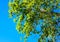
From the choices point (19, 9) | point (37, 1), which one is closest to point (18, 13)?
point (19, 9)

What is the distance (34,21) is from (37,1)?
4.28ft

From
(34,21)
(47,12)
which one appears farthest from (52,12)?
(34,21)

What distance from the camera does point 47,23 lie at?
16000 mm

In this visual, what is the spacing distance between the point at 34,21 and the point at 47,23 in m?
0.81

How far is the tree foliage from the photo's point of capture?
616 inches

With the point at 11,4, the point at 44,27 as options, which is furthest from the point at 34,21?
the point at 11,4

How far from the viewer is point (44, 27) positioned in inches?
637

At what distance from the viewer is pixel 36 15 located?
15.9 m

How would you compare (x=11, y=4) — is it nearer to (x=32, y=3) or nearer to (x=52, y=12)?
(x=32, y=3)

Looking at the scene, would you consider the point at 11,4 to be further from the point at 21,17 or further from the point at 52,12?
the point at 52,12

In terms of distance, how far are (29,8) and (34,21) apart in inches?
35.1

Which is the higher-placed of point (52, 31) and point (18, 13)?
point (18, 13)

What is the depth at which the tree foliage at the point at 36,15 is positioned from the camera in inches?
616

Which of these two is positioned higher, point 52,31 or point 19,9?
point 19,9
